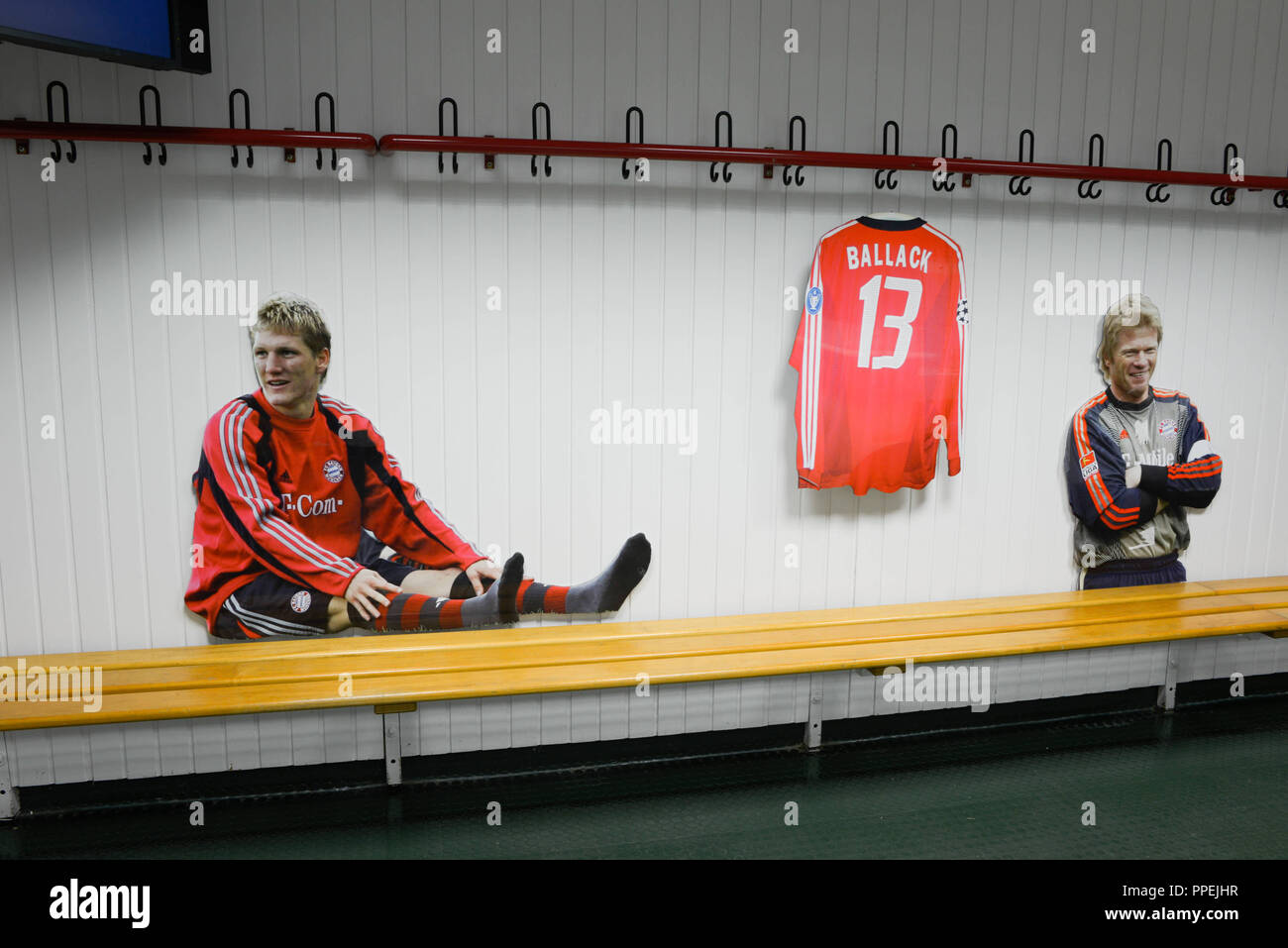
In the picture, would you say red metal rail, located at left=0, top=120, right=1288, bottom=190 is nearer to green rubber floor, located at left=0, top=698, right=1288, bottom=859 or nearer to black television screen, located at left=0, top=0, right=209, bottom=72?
black television screen, located at left=0, top=0, right=209, bottom=72

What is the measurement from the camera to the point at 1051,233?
3303 millimetres

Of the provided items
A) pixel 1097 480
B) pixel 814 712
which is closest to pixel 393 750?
pixel 814 712

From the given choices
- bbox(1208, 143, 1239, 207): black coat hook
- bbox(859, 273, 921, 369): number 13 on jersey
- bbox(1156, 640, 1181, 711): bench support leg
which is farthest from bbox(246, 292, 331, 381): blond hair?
bbox(1156, 640, 1181, 711): bench support leg

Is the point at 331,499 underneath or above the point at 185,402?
underneath

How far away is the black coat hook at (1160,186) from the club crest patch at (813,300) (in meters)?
1.37

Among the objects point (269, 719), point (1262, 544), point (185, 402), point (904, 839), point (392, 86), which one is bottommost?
point (904, 839)

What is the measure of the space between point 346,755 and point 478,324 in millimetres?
1518

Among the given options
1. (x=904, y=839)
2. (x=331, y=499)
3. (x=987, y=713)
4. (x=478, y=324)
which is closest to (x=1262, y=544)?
(x=987, y=713)

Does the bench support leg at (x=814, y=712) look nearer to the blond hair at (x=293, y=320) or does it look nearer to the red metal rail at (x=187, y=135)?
the blond hair at (x=293, y=320)

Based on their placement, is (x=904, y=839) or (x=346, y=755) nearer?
(x=904, y=839)

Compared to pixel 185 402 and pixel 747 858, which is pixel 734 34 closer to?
pixel 185 402

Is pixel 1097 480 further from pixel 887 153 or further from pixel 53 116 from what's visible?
pixel 53 116

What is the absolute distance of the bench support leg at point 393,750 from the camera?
2971mm

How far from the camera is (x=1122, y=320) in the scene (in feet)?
11.2
